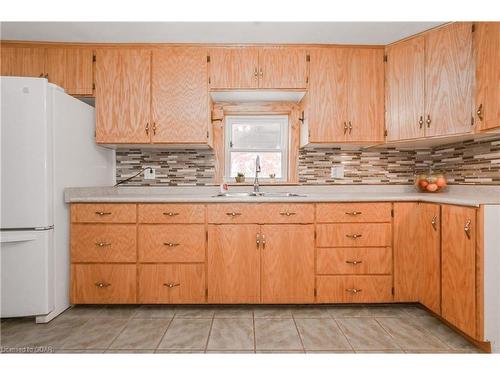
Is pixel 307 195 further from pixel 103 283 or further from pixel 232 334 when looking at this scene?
pixel 103 283

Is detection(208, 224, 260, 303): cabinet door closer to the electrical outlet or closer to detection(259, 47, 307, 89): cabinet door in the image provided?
the electrical outlet

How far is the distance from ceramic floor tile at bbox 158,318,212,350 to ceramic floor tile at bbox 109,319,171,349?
5cm

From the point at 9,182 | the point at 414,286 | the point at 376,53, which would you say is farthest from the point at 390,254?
the point at 9,182

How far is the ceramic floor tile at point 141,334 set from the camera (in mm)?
1852

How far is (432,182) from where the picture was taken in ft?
8.86

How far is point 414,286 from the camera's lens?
92.4 inches

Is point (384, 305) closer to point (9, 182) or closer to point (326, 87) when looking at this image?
point (326, 87)

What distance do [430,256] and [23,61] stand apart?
3838mm

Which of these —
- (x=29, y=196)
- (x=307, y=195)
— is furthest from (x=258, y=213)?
(x=29, y=196)

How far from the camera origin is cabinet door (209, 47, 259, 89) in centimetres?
261

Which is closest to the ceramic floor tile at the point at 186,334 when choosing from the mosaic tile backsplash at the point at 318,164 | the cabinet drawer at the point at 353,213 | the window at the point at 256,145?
the cabinet drawer at the point at 353,213

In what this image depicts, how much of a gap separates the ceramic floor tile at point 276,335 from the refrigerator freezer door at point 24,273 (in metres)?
1.56

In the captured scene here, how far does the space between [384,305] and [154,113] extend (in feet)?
8.61

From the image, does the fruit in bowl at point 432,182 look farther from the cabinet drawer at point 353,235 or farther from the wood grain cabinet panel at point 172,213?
the wood grain cabinet panel at point 172,213
